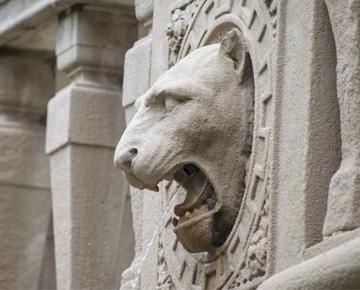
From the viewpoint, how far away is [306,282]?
7094 millimetres

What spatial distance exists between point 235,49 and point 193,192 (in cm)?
53

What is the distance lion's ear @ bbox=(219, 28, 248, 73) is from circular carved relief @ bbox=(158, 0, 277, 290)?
0.03 meters

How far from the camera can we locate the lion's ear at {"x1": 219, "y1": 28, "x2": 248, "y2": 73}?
8.21m

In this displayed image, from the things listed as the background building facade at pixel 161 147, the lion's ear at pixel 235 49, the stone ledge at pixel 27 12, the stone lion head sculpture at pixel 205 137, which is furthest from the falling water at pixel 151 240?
the stone ledge at pixel 27 12

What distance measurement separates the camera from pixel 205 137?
815 cm

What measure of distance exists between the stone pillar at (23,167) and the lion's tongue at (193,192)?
3156 mm

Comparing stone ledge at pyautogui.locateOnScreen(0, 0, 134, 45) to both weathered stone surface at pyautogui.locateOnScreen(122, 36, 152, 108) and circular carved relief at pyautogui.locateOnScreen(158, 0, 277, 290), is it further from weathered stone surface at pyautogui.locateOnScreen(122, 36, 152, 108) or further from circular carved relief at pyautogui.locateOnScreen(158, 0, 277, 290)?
circular carved relief at pyautogui.locateOnScreen(158, 0, 277, 290)

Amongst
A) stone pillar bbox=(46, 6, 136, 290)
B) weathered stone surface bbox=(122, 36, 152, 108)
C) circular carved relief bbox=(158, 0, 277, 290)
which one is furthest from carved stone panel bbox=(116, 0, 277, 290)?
stone pillar bbox=(46, 6, 136, 290)

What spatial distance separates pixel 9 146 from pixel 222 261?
3.45 m

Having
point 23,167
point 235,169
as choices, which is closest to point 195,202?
point 235,169

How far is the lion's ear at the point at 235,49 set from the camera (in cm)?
821

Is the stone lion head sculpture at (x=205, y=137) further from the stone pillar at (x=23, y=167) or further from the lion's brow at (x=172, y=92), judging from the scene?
the stone pillar at (x=23, y=167)

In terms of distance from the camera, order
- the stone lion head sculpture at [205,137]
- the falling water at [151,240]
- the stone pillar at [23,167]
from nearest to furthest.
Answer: the stone lion head sculpture at [205,137] < the falling water at [151,240] < the stone pillar at [23,167]

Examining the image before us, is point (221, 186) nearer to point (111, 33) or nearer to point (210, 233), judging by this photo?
point (210, 233)
